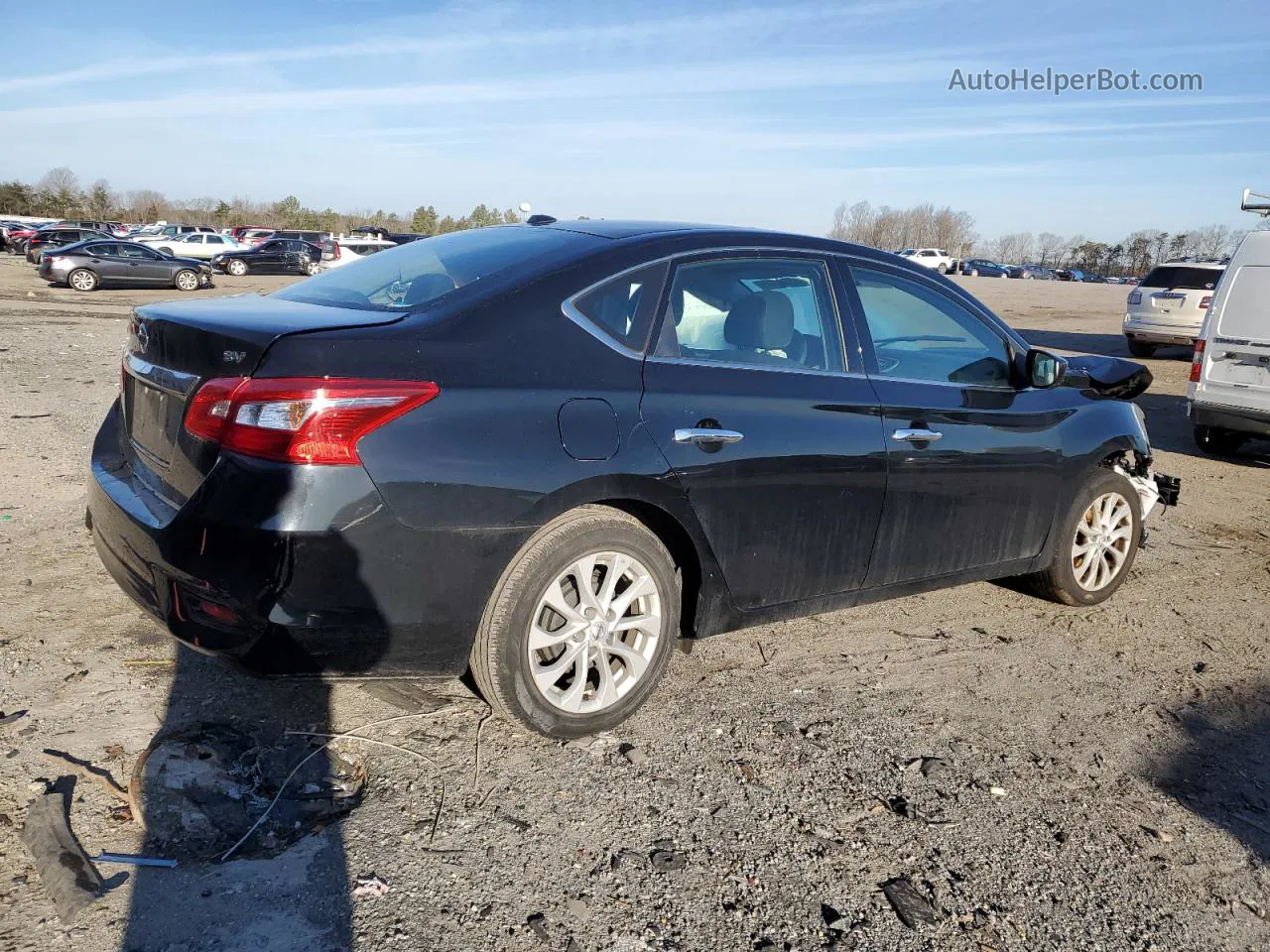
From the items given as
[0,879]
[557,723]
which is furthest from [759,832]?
[0,879]

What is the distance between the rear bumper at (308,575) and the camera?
278 cm

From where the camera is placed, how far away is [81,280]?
86.8 ft

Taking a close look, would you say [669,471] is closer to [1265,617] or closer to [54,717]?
[54,717]

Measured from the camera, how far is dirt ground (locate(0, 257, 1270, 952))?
100 inches

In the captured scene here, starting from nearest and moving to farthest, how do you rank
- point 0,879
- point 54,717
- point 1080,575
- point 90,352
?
point 0,879 → point 54,717 → point 1080,575 → point 90,352

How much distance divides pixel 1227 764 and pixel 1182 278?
16.6 m

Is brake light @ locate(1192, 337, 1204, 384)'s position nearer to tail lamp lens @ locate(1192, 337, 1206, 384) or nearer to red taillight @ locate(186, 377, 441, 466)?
tail lamp lens @ locate(1192, 337, 1206, 384)

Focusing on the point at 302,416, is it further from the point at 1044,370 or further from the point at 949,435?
the point at 1044,370

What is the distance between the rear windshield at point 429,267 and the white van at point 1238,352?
744cm

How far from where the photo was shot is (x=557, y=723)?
3.34 metres

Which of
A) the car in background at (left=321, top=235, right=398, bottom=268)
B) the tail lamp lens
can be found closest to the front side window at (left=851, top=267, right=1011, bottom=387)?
the tail lamp lens

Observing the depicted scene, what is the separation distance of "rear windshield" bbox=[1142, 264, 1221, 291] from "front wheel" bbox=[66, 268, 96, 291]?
24.9m

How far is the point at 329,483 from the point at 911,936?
6.31 feet

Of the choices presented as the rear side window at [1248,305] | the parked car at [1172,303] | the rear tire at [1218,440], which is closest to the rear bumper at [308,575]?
the rear side window at [1248,305]
